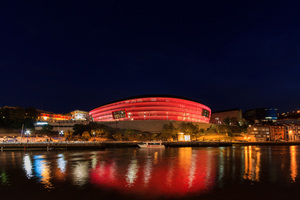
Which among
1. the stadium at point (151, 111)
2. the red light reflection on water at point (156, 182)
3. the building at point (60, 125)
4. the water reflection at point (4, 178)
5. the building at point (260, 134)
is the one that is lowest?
the water reflection at point (4, 178)

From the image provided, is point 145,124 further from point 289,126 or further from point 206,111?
point 289,126

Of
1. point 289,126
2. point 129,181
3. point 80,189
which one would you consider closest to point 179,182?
point 129,181

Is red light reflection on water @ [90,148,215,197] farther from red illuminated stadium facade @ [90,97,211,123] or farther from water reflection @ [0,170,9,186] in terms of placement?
red illuminated stadium facade @ [90,97,211,123]

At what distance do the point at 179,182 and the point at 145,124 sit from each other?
3562 inches

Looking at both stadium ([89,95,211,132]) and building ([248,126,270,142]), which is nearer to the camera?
stadium ([89,95,211,132])

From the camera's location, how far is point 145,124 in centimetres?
11594

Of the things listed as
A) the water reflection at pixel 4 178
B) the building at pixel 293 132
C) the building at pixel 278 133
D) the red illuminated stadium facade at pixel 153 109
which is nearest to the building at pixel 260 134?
the building at pixel 278 133

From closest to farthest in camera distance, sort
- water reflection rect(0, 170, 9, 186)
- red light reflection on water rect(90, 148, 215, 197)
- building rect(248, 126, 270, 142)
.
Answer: red light reflection on water rect(90, 148, 215, 197) < water reflection rect(0, 170, 9, 186) < building rect(248, 126, 270, 142)

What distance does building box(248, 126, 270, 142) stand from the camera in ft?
432

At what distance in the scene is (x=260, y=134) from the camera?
132375 mm

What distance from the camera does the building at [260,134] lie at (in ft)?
432

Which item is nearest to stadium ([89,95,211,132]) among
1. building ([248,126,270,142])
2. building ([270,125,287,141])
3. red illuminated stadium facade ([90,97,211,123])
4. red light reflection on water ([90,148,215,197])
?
red illuminated stadium facade ([90,97,211,123])

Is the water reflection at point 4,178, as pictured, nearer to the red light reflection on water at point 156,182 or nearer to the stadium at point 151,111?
the red light reflection on water at point 156,182

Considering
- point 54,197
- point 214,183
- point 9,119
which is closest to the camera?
point 54,197
